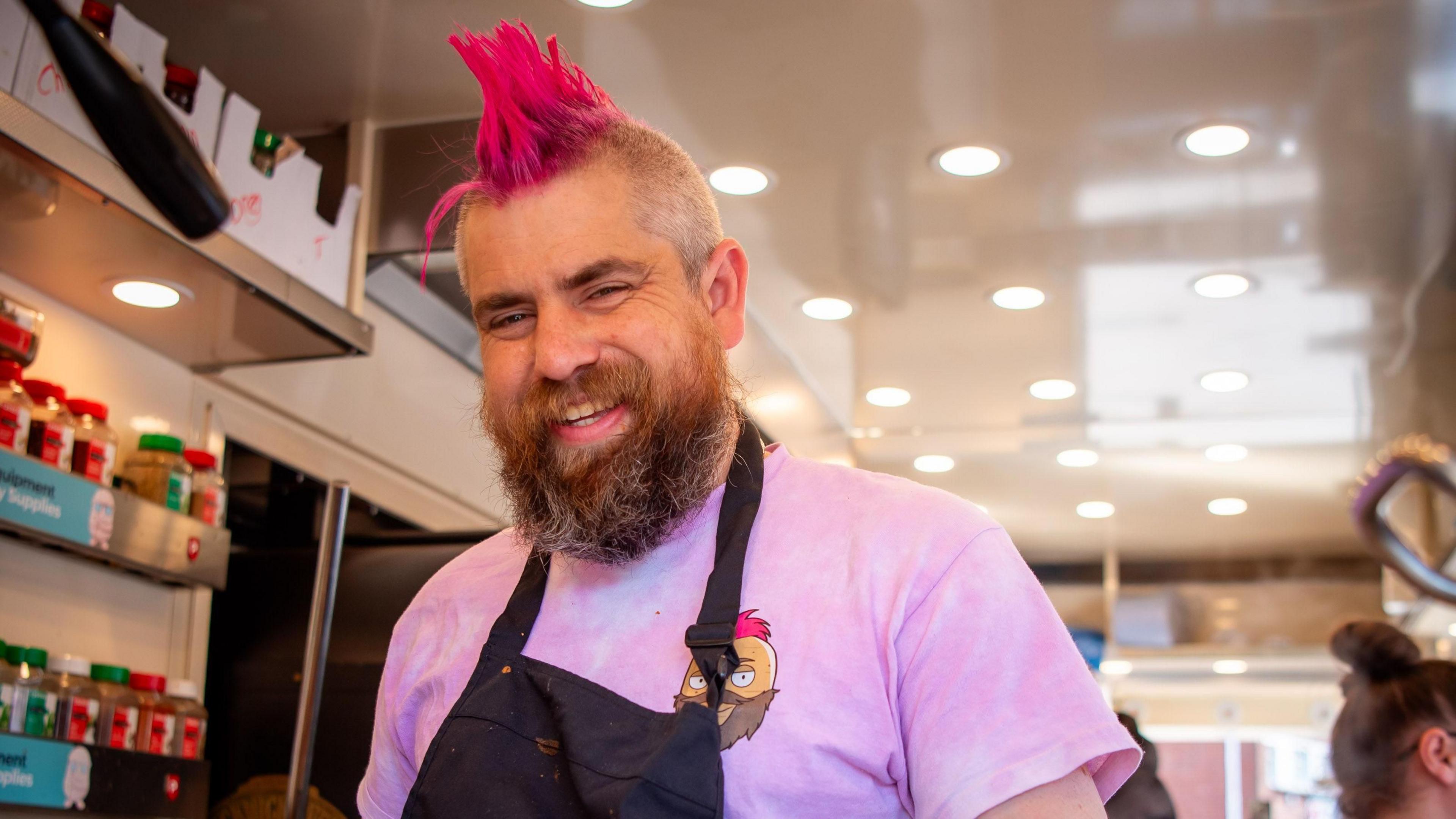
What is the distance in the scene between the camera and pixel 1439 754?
78.5 inches

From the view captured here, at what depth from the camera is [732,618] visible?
93cm

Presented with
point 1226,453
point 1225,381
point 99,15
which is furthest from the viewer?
point 1226,453

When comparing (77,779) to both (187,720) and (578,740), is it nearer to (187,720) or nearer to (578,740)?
(187,720)

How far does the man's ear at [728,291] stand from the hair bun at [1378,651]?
148 cm

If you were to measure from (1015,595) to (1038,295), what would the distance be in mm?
2401

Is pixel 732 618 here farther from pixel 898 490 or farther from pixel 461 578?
pixel 461 578

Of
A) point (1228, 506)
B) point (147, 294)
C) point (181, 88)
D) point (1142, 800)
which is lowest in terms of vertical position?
point (1142, 800)

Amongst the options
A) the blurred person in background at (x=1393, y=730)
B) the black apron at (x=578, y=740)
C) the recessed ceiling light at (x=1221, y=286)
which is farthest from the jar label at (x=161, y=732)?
the recessed ceiling light at (x=1221, y=286)

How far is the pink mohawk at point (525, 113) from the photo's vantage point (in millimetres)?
1062

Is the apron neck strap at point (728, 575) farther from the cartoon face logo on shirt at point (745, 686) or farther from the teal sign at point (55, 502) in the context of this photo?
the teal sign at point (55, 502)

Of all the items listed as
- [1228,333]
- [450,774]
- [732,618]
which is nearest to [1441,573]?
[732,618]

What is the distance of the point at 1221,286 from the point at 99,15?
7.94ft

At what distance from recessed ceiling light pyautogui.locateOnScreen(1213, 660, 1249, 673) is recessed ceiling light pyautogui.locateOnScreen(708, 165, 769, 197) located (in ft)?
14.5

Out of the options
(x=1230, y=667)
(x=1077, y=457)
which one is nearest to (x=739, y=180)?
(x=1077, y=457)
